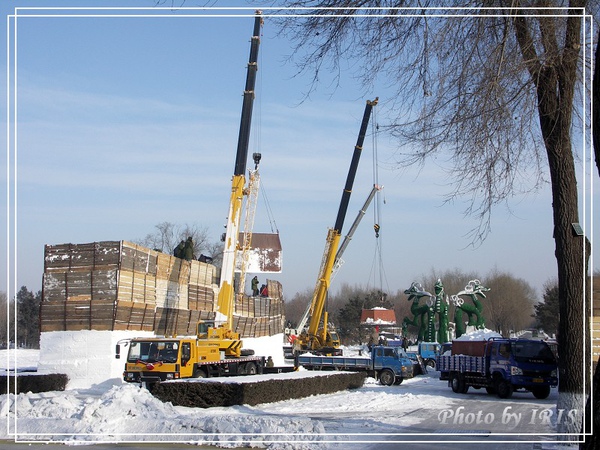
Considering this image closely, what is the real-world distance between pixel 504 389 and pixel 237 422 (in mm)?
14841

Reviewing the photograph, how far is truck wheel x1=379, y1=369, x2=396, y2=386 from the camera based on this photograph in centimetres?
3438

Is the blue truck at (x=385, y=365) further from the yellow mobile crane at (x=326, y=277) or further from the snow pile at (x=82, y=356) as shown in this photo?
the yellow mobile crane at (x=326, y=277)

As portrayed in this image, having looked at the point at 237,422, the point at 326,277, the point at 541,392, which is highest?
the point at 326,277

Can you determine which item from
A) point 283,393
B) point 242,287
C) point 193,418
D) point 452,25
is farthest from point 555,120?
point 242,287

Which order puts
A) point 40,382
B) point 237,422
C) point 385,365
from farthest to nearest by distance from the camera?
1. point 385,365
2. point 40,382
3. point 237,422

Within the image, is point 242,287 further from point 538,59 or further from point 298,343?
point 538,59

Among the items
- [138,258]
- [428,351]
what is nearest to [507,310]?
[428,351]

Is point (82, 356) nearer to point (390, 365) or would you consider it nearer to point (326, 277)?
point (390, 365)

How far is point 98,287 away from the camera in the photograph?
31938 mm

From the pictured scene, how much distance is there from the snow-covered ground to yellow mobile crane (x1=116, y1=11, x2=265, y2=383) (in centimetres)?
492

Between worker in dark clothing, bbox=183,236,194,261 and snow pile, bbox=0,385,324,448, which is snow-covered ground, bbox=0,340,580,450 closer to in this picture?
snow pile, bbox=0,385,324,448

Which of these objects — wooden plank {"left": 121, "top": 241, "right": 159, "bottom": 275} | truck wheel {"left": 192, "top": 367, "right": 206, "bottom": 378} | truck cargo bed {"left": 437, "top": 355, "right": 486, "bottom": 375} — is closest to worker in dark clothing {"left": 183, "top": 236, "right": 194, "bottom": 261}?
wooden plank {"left": 121, "top": 241, "right": 159, "bottom": 275}

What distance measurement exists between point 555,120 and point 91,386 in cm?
2347

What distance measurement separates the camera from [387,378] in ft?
113
